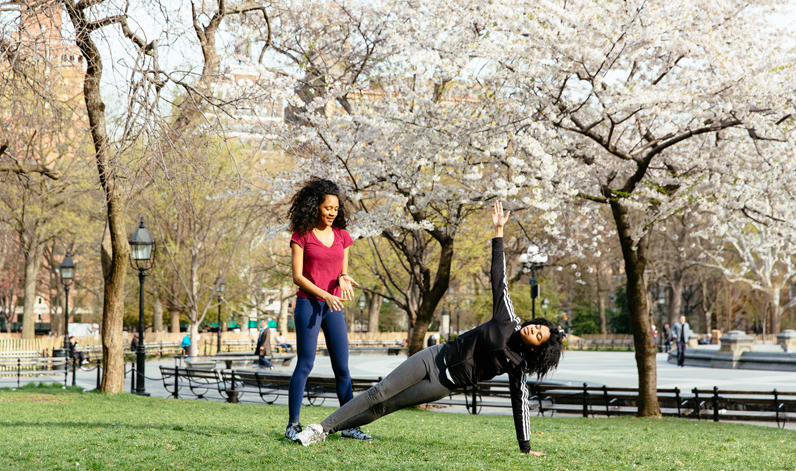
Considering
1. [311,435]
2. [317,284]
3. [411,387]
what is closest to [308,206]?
[317,284]

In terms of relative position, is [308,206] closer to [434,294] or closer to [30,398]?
[434,294]

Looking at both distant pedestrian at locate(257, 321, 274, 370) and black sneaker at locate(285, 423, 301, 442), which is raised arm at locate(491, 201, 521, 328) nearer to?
black sneaker at locate(285, 423, 301, 442)

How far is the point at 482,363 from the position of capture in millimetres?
4859

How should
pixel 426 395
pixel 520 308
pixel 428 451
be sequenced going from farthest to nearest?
pixel 520 308 < pixel 428 451 < pixel 426 395

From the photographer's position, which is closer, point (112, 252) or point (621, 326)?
point (112, 252)

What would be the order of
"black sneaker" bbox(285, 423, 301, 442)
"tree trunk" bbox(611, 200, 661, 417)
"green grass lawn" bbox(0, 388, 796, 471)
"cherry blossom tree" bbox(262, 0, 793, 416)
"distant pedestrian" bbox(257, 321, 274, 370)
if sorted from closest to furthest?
"green grass lawn" bbox(0, 388, 796, 471)
"black sneaker" bbox(285, 423, 301, 442)
"cherry blossom tree" bbox(262, 0, 793, 416)
"tree trunk" bbox(611, 200, 661, 417)
"distant pedestrian" bbox(257, 321, 274, 370)

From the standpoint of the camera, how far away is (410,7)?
13.4 metres

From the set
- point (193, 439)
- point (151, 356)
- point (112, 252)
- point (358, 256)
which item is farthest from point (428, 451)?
point (151, 356)

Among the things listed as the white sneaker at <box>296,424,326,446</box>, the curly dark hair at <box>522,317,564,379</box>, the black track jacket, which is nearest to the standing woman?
the white sneaker at <box>296,424,326,446</box>

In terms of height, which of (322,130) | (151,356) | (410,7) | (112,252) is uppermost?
(410,7)

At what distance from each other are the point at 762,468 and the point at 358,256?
25.0m

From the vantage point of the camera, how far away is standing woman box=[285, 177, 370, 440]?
5316mm

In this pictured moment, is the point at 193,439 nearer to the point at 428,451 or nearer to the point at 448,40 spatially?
the point at 428,451

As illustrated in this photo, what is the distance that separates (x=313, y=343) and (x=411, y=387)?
0.86 metres
